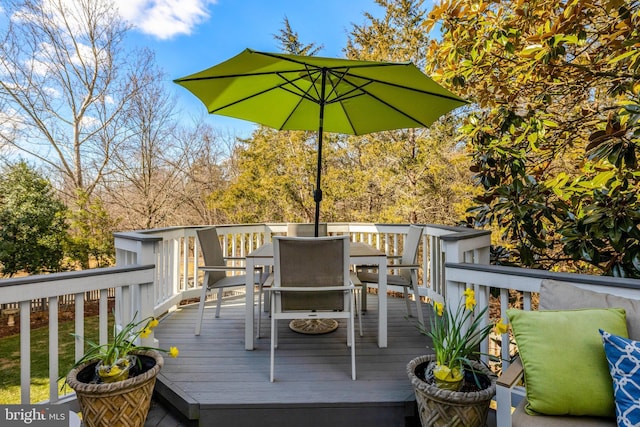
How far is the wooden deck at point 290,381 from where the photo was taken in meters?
2.03

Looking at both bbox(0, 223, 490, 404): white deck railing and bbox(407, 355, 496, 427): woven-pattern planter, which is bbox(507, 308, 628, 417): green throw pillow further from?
bbox(0, 223, 490, 404): white deck railing

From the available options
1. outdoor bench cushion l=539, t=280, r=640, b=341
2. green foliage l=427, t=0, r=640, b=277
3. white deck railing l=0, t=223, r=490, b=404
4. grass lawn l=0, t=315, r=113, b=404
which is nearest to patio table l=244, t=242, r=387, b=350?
white deck railing l=0, t=223, r=490, b=404

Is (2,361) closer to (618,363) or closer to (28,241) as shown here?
(28,241)

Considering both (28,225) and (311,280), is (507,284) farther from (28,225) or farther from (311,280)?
(28,225)

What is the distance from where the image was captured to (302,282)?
8.06 feet

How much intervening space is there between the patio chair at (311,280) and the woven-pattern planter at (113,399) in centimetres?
84

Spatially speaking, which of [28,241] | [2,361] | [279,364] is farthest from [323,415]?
[28,241]

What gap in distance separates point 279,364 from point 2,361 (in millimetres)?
7086

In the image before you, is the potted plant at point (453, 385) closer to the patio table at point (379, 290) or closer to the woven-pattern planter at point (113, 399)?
the patio table at point (379, 290)

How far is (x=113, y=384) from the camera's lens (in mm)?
1715

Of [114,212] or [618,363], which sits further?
[114,212]

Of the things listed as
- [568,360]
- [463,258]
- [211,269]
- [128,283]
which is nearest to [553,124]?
[463,258]

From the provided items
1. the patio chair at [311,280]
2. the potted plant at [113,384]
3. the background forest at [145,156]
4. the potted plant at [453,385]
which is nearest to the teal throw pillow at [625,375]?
the potted plant at [453,385]

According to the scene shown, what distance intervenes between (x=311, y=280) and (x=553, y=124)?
246 cm
